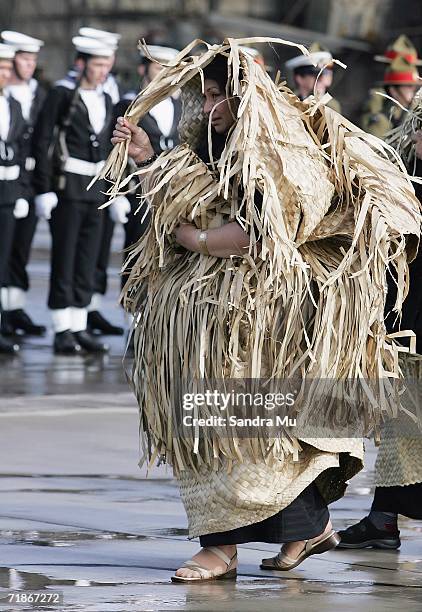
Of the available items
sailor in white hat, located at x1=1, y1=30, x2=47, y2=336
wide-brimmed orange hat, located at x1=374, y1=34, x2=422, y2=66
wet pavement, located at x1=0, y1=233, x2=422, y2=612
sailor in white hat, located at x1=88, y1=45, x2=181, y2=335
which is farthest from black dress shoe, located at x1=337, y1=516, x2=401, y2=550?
wide-brimmed orange hat, located at x1=374, y1=34, x2=422, y2=66

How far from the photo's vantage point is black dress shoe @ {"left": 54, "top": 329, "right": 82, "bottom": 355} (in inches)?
465

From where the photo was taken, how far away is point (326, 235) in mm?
5457

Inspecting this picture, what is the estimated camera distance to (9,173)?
1188 centimetres

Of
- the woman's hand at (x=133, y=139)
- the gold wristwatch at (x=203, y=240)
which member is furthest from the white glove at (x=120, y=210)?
the gold wristwatch at (x=203, y=240)

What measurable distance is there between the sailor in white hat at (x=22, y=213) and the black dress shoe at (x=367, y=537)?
6.43 meters

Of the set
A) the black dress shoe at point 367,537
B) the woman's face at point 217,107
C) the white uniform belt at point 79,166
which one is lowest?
the black dress shoe at point 367,537

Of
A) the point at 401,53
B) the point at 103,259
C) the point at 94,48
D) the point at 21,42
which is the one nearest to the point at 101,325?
the point at 103,259

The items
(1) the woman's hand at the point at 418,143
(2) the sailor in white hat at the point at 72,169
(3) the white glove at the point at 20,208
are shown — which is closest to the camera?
(1) the woman's hand at the point at 418,143

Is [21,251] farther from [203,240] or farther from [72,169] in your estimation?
[203,240]

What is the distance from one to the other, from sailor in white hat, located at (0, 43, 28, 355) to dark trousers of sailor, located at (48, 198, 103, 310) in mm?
322

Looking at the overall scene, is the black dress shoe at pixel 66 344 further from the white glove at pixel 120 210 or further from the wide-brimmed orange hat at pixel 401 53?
the wide-brimmed orange hat at pixel 401 53

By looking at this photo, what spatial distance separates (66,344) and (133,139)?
641cm

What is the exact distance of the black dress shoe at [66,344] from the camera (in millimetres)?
11805

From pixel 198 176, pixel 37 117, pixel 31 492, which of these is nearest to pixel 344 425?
pixel 198 176
